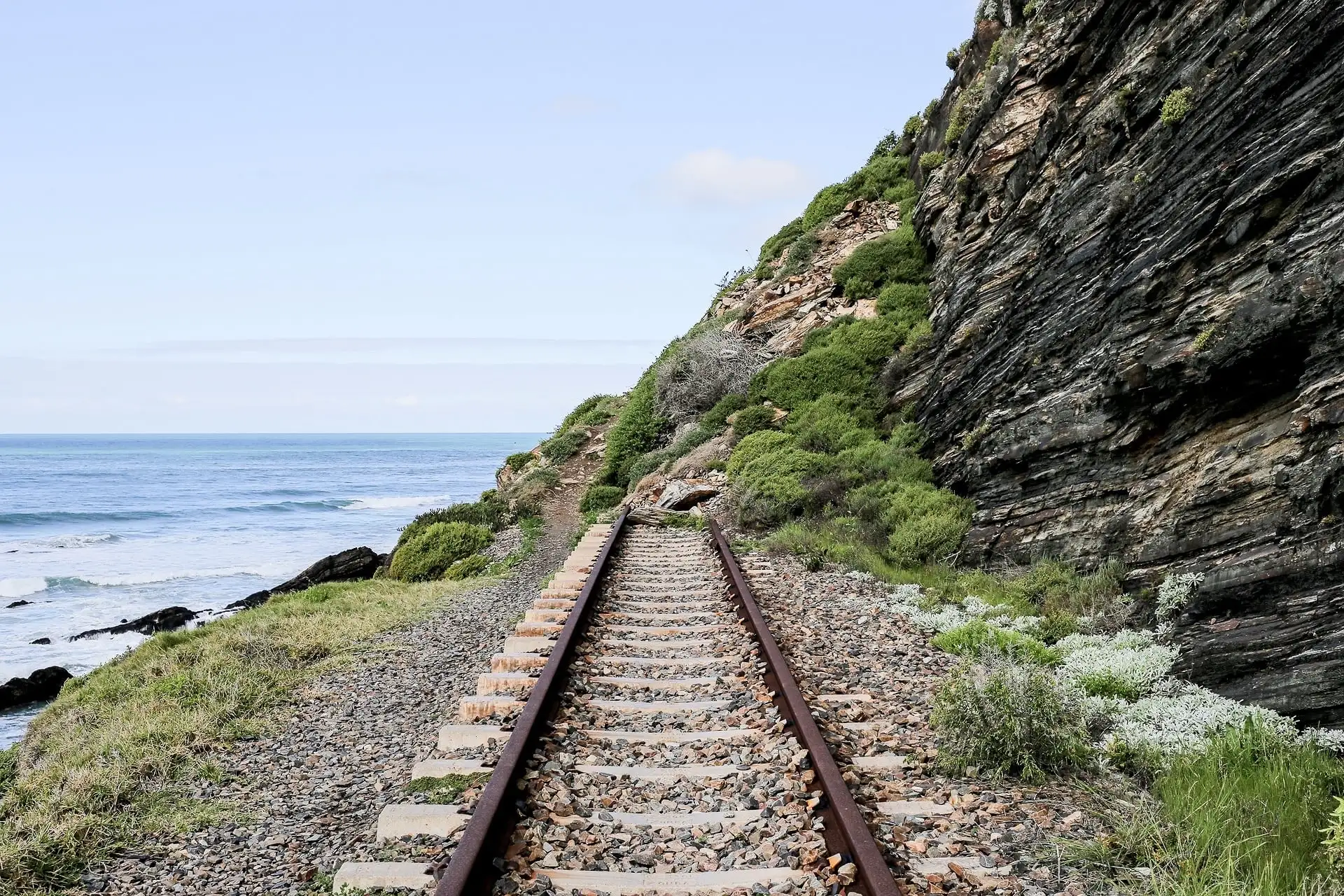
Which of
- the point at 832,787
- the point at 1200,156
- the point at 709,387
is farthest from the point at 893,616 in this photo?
the point at 709,387

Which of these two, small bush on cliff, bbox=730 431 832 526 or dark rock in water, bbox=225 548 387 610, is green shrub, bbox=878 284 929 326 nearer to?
small bush on cliff, bbox=730 431 832 526

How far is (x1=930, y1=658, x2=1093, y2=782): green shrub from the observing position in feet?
16.1

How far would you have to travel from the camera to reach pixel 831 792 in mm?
4184

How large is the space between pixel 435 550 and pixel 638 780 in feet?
45.1

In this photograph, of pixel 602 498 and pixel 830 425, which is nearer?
pixel 830 425

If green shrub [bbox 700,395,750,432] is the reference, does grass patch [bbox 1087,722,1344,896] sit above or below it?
below

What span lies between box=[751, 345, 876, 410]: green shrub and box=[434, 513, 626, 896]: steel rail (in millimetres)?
14025

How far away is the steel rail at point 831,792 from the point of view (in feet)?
11.4

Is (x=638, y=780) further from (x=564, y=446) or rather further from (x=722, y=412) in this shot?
(x=564, y=446)

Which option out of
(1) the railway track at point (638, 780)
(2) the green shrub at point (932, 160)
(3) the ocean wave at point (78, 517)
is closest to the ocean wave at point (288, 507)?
(3) the ocean wave at point (78, 517)

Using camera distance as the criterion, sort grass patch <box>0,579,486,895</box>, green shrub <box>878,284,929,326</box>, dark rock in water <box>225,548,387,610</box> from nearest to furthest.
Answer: grass patch <box>0,579,486,895</box> → green shrub <box>878,284,929,326</box> → dark rock in water <box>225,548,387,610</box>

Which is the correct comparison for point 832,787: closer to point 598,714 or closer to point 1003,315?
point 598,714

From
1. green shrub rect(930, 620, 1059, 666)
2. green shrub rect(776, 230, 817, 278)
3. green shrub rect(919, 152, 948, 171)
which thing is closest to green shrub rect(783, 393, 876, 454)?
green shrub rect(776, 230, 817, 278)

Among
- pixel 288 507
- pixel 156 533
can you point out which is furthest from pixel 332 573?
pixel 288 507
